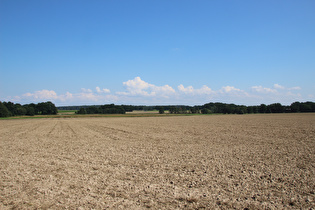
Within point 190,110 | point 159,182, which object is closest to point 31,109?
point 190,110

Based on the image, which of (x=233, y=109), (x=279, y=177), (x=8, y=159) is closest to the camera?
(x=279, y=177)

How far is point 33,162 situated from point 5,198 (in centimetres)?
525

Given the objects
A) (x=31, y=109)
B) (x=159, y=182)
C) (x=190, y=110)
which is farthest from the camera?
(x=190, y=110)

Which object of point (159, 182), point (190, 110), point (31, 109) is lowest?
point (159, 182)

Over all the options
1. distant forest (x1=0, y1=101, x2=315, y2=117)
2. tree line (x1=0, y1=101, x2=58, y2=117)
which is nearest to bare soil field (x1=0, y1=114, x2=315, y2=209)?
tree line (x1=0, y1=101, x2=58, y2=117)

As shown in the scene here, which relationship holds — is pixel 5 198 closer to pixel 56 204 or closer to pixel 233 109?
pixel 56 204

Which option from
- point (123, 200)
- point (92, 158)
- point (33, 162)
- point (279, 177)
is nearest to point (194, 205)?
point (123, 200)

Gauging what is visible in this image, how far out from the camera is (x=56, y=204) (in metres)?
6.24

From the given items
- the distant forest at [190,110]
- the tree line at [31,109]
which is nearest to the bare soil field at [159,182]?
the tree line at [31,109]

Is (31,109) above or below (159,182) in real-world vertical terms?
above

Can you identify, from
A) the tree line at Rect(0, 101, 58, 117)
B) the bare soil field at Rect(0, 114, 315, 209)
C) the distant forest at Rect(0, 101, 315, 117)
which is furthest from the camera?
the distant forest at Rect(0, 101, 315, 117)

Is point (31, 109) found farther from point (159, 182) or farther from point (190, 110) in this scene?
point (159, 182)

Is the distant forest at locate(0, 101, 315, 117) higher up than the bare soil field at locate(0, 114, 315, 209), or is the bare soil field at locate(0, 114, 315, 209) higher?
the distant forest at locate(0, 101, 315, 117)

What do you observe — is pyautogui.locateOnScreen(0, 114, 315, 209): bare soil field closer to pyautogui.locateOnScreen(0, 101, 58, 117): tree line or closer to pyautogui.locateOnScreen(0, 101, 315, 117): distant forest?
pyautogui.locateOnScreen(0, 101, 58, 117): tree line
